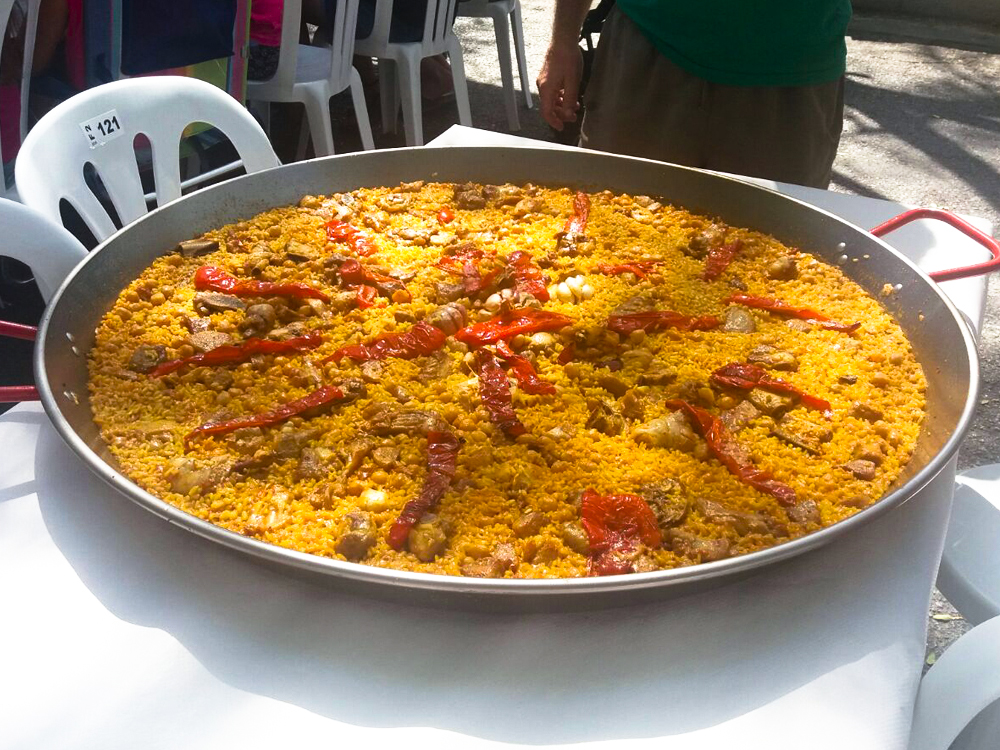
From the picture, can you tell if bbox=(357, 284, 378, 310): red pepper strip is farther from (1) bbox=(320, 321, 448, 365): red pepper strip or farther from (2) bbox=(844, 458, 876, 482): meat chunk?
(2) bbox=(844, 458, 876, 482): meat chunk

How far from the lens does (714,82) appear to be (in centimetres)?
237

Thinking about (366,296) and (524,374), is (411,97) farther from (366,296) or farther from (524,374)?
(524,374)

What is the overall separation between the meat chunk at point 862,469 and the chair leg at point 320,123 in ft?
10.9

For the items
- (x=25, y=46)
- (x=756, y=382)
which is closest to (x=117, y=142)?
(x=25, y=46)

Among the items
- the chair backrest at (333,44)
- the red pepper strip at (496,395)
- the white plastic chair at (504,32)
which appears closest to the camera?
the red pepper strip at (496,395)

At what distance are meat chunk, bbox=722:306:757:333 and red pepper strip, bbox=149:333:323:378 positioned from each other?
0.76 metres

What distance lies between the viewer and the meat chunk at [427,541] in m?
1.09

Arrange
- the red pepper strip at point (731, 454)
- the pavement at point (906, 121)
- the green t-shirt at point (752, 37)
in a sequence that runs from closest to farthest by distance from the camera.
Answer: the red pepper strip at point (731, 454) < the green t-shirt at point (752, 37) < the pavement at point (906, 121)

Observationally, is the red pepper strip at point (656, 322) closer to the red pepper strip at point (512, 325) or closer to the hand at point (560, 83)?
the red pepper strip at point (512, 325)

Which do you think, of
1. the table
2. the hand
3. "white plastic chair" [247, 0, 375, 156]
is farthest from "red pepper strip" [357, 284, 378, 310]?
"white plastic chair" [247, 0, 375, 156]

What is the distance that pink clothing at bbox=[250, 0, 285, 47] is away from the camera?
150 inches

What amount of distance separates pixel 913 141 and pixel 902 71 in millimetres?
1770

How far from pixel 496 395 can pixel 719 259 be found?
2.27 ft

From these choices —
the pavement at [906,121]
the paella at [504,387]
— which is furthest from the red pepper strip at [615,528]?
the pavement at [906,121]
